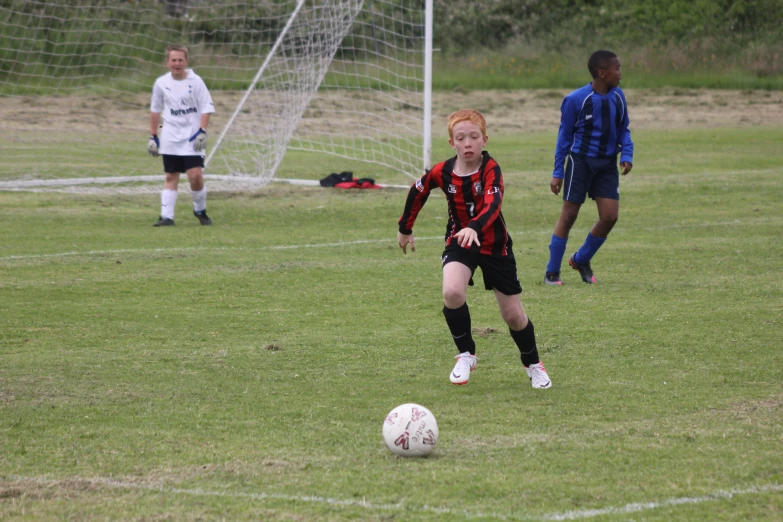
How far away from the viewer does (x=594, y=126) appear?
7.93 metres

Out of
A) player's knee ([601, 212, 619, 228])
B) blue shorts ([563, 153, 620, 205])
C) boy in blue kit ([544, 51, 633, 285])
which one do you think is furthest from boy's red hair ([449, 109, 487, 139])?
player's knee ([601, 212, 619, 228])

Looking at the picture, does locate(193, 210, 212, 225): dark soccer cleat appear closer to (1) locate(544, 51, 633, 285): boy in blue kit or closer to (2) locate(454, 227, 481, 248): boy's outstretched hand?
(1) locate(544, 51, 633, 285): boy in blue kit

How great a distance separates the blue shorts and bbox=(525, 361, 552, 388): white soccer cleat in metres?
3.00

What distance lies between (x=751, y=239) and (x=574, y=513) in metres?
7.09

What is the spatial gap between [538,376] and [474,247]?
0.74 metres

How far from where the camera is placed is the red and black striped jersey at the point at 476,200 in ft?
17.0

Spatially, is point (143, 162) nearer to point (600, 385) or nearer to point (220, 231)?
point (220, 231)

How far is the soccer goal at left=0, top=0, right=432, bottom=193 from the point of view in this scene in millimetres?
14523

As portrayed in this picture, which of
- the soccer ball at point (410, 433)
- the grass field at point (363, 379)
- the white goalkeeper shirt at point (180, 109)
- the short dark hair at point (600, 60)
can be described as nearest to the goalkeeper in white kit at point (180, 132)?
the white goalkeeper shirt at point (180, 109)

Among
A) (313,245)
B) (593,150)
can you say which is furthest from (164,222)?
(593,150)

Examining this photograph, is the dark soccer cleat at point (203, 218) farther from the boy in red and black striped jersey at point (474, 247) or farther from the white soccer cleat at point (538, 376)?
the white soccer cleat at point (538, 376)

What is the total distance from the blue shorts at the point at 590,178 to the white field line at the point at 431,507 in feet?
14.6

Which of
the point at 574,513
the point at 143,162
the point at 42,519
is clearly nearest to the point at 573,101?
the point at 574,513

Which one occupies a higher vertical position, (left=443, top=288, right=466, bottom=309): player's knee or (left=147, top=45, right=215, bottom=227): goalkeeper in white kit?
(left=443, top=288, right=466, bottom=309): player's knee
